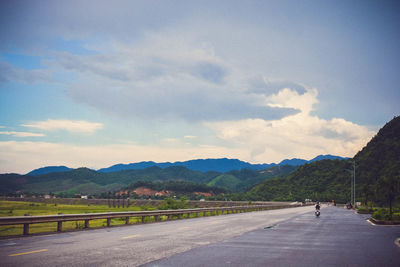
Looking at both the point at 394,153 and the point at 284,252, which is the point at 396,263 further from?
the point at 394,153

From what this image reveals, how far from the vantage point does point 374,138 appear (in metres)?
156

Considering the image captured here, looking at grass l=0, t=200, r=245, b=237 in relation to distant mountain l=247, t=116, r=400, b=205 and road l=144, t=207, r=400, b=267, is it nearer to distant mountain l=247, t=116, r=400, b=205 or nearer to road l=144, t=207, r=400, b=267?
road l=144, t=207, r=400, b=267

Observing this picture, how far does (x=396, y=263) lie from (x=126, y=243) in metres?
8.55

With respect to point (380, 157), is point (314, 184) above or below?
below

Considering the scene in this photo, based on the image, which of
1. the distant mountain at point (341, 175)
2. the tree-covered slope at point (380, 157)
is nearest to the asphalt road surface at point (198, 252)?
the distant mountain at point (341, 175)

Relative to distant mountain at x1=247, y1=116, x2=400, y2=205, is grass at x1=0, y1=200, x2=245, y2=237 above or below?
below

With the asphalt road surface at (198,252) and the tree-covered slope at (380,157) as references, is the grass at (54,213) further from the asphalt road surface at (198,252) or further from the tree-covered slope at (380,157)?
the tree-covered slope at (380,157)

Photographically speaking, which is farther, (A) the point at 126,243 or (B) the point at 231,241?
(B) the point at 231,241

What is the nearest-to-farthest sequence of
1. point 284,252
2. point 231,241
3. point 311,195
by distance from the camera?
1. point 284,252
2. point 231,241
3. point 311,195

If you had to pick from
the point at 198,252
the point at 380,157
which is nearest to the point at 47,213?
the point at 198,252

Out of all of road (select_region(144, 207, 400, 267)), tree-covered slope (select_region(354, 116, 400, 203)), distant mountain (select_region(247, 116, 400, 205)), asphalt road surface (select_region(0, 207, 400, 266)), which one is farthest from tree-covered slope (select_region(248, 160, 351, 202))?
asphalt road surface (select_region(0, 207, 400, 266))

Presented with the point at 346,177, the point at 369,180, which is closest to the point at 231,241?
the point at 369,180

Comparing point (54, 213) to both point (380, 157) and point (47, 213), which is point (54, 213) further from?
point (380, 157)

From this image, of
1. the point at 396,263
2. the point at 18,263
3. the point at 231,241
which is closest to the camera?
the point at 18,263
